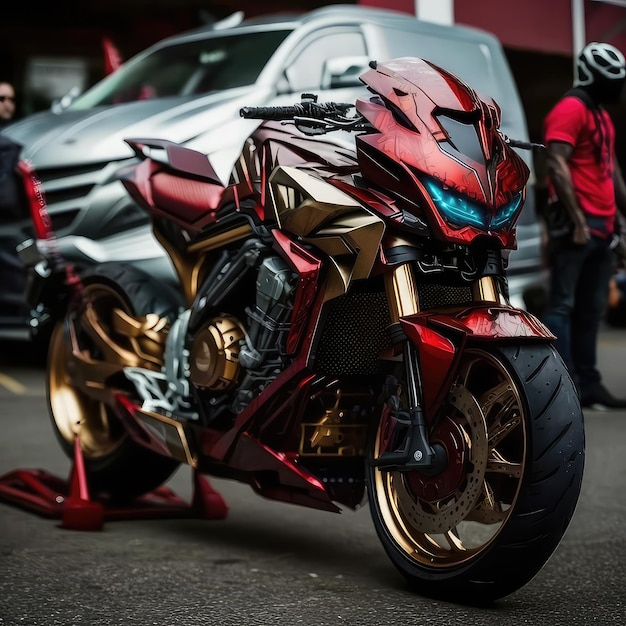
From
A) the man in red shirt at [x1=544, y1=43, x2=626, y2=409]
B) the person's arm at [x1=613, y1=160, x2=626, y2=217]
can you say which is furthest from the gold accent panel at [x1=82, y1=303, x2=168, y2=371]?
the person's arm at [x1=613, y1=160, x2=626, y2=217]

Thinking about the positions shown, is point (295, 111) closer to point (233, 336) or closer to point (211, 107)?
point (233, 336)

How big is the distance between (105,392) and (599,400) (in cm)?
381

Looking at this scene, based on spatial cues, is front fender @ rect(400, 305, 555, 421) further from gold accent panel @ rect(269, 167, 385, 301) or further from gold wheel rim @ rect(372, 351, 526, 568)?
gold accent panel @ rect(269, 167, 385, 301)

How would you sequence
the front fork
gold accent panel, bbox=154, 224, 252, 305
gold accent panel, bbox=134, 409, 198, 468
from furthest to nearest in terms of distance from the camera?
gold accent panel, bbox=154, 224, 252, 305
gold accent panel, bbox=134, 409, 198, 468
the front fork

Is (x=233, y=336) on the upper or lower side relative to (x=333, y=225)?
lower

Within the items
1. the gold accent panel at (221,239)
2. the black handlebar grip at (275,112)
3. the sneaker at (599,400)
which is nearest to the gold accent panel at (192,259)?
the gold accent panel at (221,239)

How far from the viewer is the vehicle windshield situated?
27.4ft

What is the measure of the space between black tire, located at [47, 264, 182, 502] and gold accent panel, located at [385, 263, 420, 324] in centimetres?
138

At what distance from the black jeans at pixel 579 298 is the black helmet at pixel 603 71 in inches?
32.1

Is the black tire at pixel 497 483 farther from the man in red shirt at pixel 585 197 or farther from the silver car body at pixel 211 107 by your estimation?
the silver car body at pixel 211 107

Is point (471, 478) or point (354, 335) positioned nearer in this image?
point (471, 478)

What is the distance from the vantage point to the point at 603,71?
7305mm

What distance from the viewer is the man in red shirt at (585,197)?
7.27 metres

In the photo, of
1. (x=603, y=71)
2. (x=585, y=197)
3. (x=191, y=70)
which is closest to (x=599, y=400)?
(x=585, y=197)
